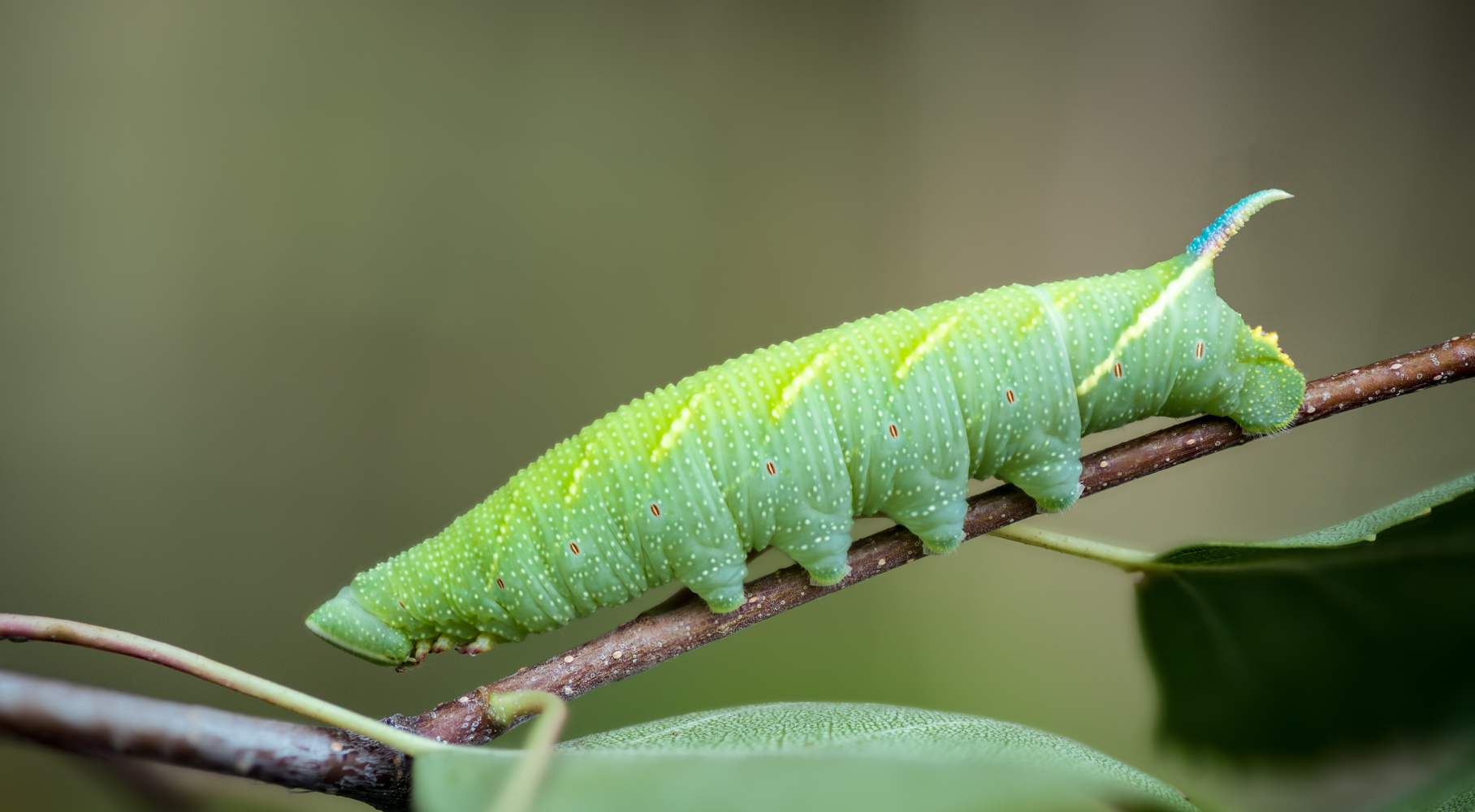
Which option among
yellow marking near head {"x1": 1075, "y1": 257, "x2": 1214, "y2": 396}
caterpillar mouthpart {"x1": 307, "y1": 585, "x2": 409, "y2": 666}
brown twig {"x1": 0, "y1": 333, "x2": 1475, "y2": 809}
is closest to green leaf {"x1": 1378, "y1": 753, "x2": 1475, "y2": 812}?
brown twig {"x1": 0, "y1": 333, "x2": 1475, "y2": 809}

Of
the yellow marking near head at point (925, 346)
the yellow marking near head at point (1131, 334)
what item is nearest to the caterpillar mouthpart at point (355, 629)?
the yellow marking near head at point (925, 346)

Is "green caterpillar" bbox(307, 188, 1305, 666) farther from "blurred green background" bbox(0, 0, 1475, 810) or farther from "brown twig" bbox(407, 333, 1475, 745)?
"blurred green background" bbox(0, 0, 1475, 810)

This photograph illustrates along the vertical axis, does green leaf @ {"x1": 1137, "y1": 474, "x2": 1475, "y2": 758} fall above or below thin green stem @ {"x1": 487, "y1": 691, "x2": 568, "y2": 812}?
below

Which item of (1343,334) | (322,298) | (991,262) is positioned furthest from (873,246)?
(322,298)

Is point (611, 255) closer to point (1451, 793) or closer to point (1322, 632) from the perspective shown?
point (1322, 632)

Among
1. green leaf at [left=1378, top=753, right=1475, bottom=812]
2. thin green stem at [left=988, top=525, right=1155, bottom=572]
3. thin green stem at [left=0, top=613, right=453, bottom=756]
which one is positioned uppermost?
thin green stem at [left=0, top=613, right=453, bottom=756]

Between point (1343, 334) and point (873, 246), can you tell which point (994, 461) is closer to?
point (873, 246)

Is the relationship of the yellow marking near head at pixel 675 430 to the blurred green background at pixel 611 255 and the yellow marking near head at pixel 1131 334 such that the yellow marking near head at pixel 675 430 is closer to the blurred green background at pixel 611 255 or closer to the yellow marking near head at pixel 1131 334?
the yellow marking near head at pixel 1131 334
